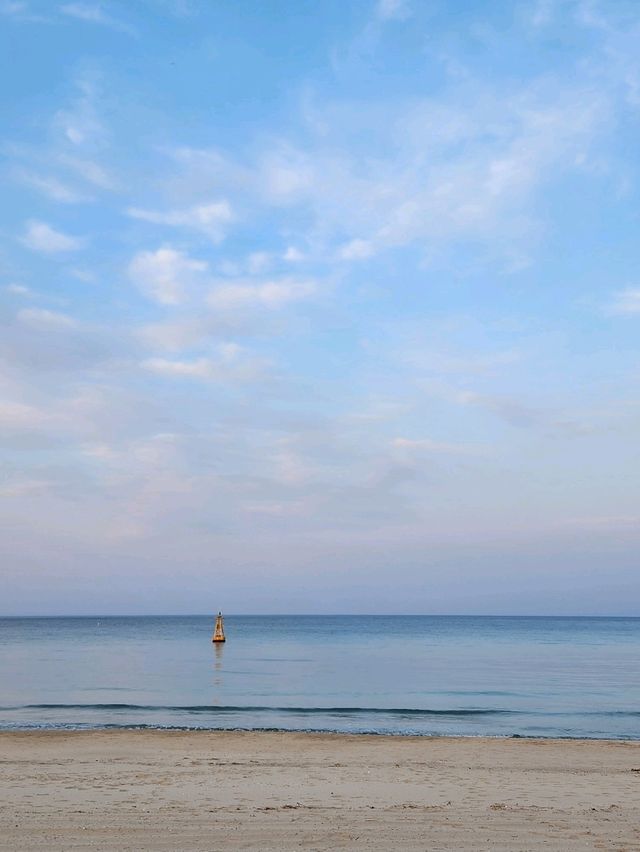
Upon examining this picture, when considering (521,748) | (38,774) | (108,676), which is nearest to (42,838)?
(38,774)

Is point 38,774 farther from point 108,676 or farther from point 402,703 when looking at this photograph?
point 108,676

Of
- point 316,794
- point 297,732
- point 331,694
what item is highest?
point 316,794

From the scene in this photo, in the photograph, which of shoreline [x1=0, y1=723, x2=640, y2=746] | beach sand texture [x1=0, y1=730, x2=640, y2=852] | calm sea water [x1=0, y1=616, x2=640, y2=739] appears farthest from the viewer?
calm sea water [x1=0, y1=616, x2=640, y2=739]

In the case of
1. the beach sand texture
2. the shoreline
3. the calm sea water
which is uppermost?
the beach sand texture

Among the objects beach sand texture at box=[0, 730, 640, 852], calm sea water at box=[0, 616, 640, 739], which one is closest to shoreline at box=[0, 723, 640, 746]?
calm sea water at box=[0, 616, 640, 739]

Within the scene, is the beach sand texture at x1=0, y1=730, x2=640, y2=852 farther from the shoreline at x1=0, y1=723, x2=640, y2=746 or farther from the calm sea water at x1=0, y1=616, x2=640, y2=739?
the calm sea water at x1=0, y1=616, x2=640, y2=739

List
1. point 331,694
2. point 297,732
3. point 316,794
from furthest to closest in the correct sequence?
point 331,694
point 297,732
point 316,794

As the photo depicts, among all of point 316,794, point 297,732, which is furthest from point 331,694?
point 316,794

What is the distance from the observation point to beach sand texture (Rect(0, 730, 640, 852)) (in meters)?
9.13

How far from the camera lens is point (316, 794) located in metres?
11.9

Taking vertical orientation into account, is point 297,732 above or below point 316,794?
below

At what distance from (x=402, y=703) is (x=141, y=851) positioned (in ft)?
69.4

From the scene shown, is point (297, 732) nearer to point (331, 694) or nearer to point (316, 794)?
point (316, 794)

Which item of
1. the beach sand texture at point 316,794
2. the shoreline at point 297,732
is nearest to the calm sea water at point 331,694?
the shoreline at point 297,732
